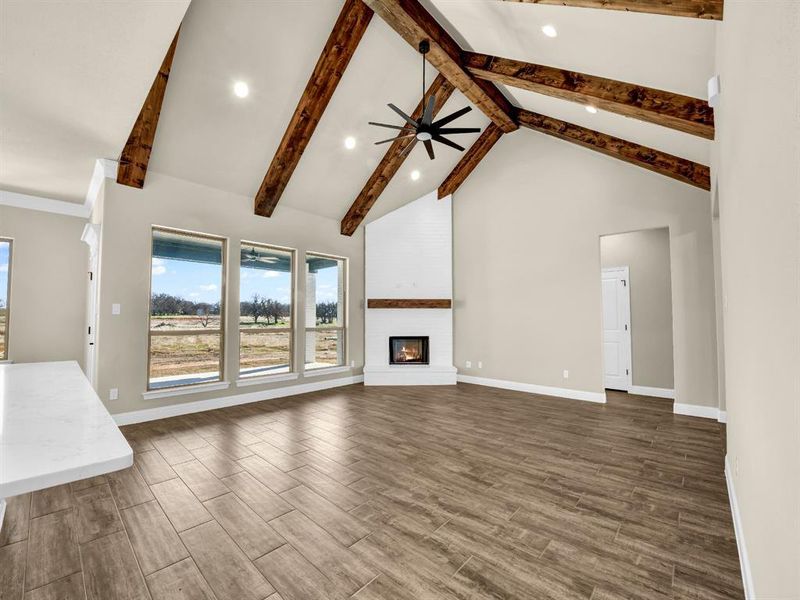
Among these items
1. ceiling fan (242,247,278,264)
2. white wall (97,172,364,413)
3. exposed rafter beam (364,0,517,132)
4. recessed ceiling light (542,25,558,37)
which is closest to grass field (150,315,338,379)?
white wall (97,172,364,413)

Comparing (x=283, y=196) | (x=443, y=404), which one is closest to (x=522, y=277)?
(x=443, y=404)

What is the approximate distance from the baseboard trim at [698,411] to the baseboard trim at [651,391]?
3.47 feet

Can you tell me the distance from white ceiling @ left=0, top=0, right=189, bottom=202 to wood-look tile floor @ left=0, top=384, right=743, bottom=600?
3.00 metres

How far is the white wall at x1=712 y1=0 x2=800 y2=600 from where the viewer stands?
806mm

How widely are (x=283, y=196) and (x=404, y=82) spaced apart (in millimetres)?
2347

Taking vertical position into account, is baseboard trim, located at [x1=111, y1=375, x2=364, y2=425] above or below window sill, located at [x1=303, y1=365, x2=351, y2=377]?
below

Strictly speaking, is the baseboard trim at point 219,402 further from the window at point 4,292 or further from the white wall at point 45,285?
the window at point 4,292

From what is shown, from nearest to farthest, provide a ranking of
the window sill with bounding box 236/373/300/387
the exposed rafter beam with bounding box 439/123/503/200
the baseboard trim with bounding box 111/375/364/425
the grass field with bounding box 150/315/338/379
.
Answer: the baseboard trim with bounding box 111/375/364/425
the grass field with bounding box 150/315/338/379
the window sill with bounding box 236/373/300/387
the exposed rafter beam with bounding box 439/123/503/200

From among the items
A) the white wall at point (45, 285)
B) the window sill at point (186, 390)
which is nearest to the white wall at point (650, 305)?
the window sill at point (186, 390)

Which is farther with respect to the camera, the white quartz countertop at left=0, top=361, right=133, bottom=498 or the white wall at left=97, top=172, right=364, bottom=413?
the white wall at left=97, top=172, right=364, bottom=413

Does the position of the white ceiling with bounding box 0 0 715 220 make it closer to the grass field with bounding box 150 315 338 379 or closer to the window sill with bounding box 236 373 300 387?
the grass field with bounding box 150 315 338 379

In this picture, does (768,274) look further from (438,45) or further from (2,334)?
(2,334)

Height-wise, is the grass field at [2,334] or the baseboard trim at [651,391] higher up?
the grass field at [2,334]

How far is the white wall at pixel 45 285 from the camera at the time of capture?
15.1ft
